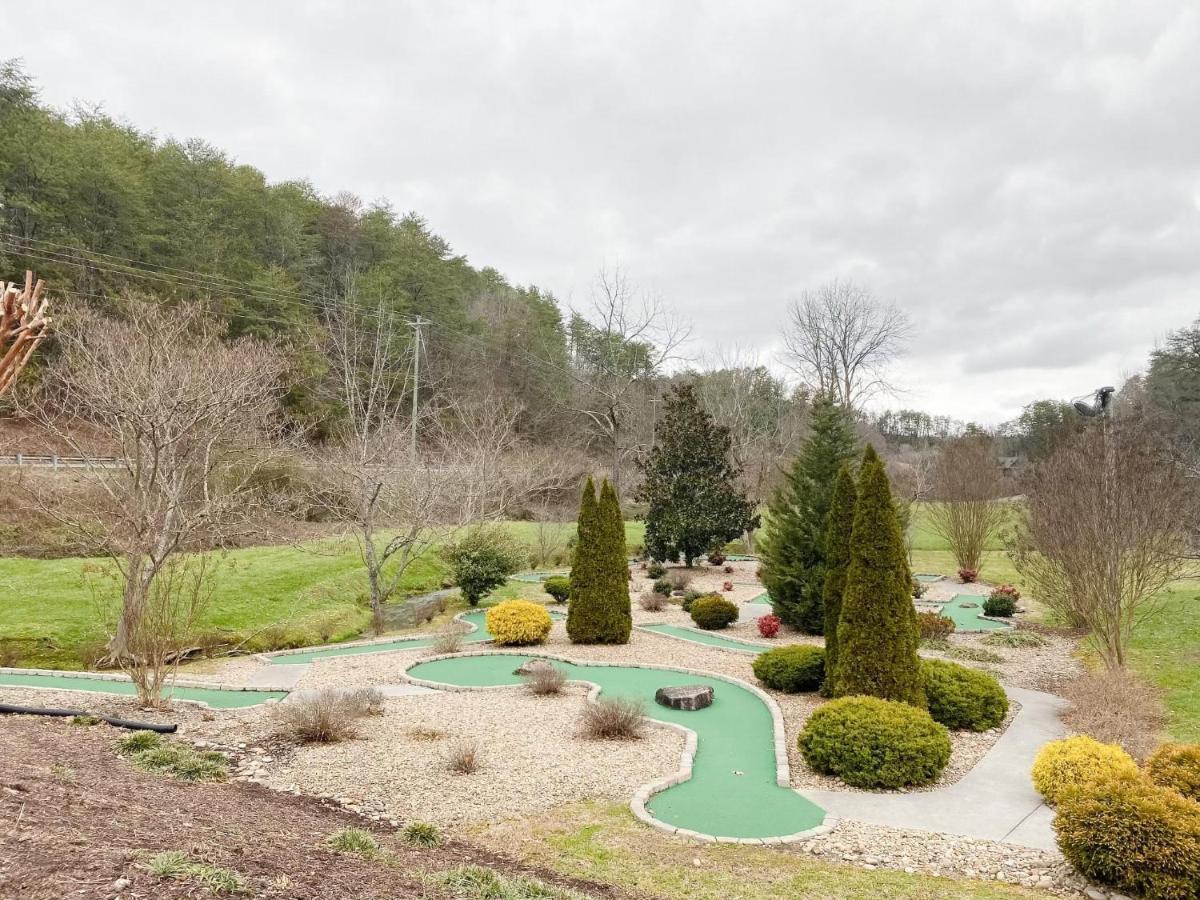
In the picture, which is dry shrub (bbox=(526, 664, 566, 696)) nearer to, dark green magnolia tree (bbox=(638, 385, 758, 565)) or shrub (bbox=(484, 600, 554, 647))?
shrub (bbox=(484, 600, 554, 647))

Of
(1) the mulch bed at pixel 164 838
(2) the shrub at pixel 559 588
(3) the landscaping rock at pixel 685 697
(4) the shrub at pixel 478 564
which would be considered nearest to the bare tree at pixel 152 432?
(1) the mulch bed at pixel 164 838

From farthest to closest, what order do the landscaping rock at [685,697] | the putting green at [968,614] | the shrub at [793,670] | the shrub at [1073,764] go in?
the putting green at [968,614] → the shrub at [793,670] → the landscaping rock at [685,697] → the shrub at [1073,764]

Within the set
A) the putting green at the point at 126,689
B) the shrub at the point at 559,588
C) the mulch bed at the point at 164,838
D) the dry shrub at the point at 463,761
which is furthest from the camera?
the shrub at the point at 559,588

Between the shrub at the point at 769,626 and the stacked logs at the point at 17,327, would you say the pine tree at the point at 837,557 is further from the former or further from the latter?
the stacked logs at the point at 17,327

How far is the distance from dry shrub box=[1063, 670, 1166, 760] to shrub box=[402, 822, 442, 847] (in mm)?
7528

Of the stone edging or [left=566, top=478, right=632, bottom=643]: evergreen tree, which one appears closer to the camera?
the stone edging

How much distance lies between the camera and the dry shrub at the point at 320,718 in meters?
8.43

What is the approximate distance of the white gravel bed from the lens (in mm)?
6859

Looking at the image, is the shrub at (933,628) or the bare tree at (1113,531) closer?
the bare tree at (1113,531)

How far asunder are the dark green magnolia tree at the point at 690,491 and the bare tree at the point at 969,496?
6809 millimetres

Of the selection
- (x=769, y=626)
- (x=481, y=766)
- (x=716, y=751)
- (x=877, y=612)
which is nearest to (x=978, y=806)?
(x=877, y=612)

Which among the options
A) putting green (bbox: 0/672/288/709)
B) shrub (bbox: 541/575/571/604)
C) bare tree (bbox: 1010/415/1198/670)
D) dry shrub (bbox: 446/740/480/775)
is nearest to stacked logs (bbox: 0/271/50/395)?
dry shrub (bbox: 446/740/480/775)

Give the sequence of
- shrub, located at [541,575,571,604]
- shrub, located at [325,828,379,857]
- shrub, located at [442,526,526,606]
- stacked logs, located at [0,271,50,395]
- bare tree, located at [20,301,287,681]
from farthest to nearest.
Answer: shrub, located at [541,575,571,604] < shrub, located at [442,526,526,606] < bare tree, located at [20,301,287,681] < shrub, located at [325,828,379,857] < stacked logs, located at [0,271,50,395]

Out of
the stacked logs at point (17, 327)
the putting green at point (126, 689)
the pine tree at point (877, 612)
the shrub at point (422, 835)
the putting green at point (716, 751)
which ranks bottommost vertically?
the putting green at point (126, 689)
